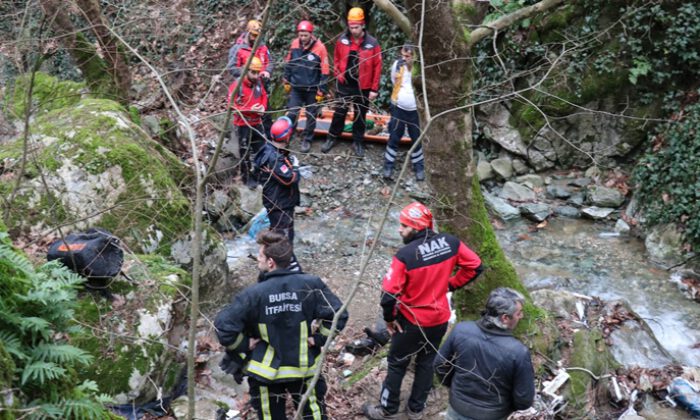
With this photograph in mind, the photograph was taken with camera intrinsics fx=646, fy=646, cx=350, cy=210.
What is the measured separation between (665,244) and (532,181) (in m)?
2.26

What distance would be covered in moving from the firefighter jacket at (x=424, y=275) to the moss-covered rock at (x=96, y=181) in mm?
2773

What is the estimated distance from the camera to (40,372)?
2.67 metres

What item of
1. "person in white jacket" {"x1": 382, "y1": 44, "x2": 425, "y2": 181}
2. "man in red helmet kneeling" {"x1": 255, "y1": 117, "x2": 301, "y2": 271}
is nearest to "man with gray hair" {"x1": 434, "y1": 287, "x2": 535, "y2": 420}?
"man in red helmet kneeling" {"x1": 255, "y1": 117, "x2": 301, "y2": 271}

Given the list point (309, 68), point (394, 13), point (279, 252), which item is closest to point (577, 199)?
point (309, 68)

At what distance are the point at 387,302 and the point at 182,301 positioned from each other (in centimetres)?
212

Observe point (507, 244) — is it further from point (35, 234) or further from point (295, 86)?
point (35, 234)

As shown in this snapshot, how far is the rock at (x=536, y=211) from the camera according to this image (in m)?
9.24

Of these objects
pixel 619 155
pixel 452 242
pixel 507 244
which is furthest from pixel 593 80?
pixel 452 242

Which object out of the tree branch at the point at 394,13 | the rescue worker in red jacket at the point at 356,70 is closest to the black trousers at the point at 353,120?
the rescue worker in red jacket at the point at 356,70

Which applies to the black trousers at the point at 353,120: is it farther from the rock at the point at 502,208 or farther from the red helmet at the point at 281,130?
the red helmet at the point at 281,130

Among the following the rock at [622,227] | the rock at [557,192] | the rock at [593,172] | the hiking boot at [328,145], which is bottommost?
the rock at [622,227]

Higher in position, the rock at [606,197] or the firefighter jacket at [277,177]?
the firefighter jacket at [277,177]

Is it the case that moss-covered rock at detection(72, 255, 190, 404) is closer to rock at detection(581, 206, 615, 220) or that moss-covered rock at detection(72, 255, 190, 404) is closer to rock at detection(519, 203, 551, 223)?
rock at detection(519, 203, 551, 223)

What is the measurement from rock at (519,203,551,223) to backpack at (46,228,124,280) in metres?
6.05
